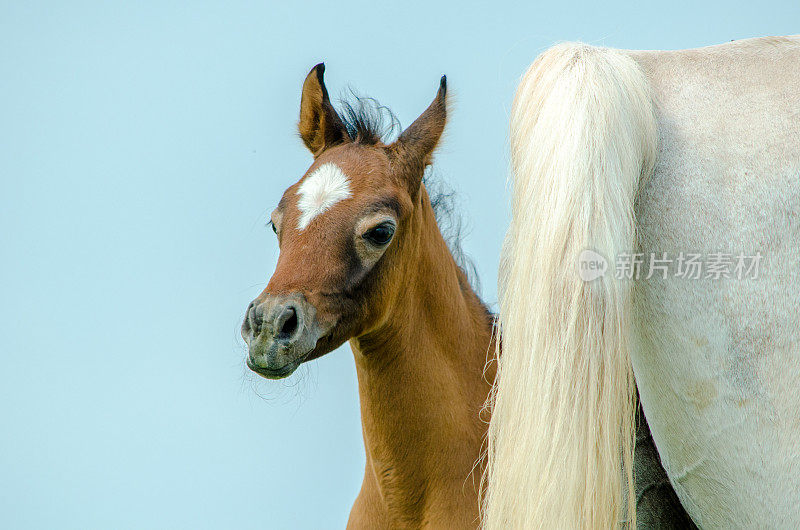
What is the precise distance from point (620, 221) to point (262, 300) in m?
0.94

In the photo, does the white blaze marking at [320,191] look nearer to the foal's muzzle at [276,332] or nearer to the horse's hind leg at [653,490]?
the foal's muzzle at [276,332]

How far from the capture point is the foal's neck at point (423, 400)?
6.84 feet

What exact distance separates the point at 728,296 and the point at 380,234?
3.51ft

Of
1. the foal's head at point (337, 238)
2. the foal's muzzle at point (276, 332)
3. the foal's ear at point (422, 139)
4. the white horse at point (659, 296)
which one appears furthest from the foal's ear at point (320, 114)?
the white horse at point (659, 296)

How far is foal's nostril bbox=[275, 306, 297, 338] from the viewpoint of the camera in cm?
173

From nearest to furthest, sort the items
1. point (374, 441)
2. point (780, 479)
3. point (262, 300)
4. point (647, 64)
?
point (780, 479) → point (647, 64) → point (262, 300) → point (374, 441)

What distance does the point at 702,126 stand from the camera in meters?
1.14

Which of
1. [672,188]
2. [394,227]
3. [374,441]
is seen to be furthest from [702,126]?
[374,441]

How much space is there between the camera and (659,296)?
1148mm

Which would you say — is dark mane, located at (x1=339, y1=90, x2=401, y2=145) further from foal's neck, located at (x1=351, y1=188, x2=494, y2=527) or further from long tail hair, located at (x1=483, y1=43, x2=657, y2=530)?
long tail hair, located at (x1=483, y1=43, x2=657, y2=530)

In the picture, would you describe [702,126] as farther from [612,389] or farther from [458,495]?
[458,495]

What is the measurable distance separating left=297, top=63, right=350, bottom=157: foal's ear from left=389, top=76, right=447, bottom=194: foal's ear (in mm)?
197

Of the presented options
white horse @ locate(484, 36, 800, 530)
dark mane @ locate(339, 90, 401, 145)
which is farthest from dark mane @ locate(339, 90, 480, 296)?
white horse @ locate(484, 36, 800, 530)

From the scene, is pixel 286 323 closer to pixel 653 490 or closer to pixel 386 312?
pixel 386 312
